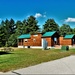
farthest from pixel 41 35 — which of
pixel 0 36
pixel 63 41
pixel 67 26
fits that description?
pixel 67 26

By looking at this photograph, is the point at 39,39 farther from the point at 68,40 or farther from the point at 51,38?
the point at 68,40

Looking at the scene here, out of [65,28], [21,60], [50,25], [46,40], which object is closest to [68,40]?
[46,40]

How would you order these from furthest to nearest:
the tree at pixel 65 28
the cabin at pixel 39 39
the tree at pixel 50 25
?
1. the tree at pixel 65 28
2. the tree at pixel 50 25
3. the cabin at pixel 39 39

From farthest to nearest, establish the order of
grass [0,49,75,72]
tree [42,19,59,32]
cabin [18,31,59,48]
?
1. tree [42,19,59,32]
2. cabin [18,31,59,48]
3. grass [0,49,75,72]

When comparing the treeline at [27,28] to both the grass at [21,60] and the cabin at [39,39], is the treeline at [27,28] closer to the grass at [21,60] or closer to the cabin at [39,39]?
the cabin at [39,39]

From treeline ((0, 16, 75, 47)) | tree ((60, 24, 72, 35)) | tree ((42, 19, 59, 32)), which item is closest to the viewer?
treeline ((0, 16, 75, 47))

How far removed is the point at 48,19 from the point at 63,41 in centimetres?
3997

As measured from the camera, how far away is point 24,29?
80812mm

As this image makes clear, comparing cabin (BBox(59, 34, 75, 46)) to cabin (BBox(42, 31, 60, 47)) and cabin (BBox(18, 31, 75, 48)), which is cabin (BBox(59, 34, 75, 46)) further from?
cabin (BBox(42, 31, 60, 47))

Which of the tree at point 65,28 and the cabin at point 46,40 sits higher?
the tree at point 65,28

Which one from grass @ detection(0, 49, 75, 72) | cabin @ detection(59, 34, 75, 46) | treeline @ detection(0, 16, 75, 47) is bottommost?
grass @ detection(0, 49, 75, 72)

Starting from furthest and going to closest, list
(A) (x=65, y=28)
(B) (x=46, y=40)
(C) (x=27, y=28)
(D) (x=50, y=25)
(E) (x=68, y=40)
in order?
(A) (x=65, y=28)
(D) (x=50, y=25)
(C) (x=27, y=28)
(E) (x=68, y=40)
(B) (x=46, y=40)

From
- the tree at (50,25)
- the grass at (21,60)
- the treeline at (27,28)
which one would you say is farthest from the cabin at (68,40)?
the grass at (21,60)

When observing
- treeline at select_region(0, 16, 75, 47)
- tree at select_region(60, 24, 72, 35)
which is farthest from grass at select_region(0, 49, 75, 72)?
tree at select_region(60, 24, 72, 35)
